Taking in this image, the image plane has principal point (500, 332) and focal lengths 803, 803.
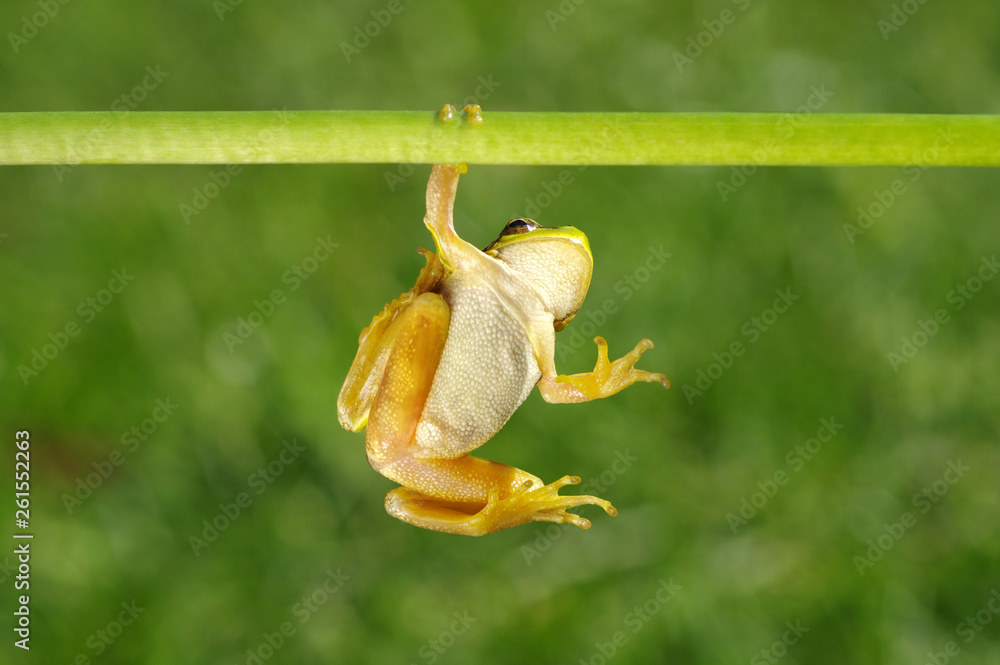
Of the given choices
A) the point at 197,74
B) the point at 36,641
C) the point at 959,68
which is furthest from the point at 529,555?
the point at 959,68

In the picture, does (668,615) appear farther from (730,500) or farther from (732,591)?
(730,500)
